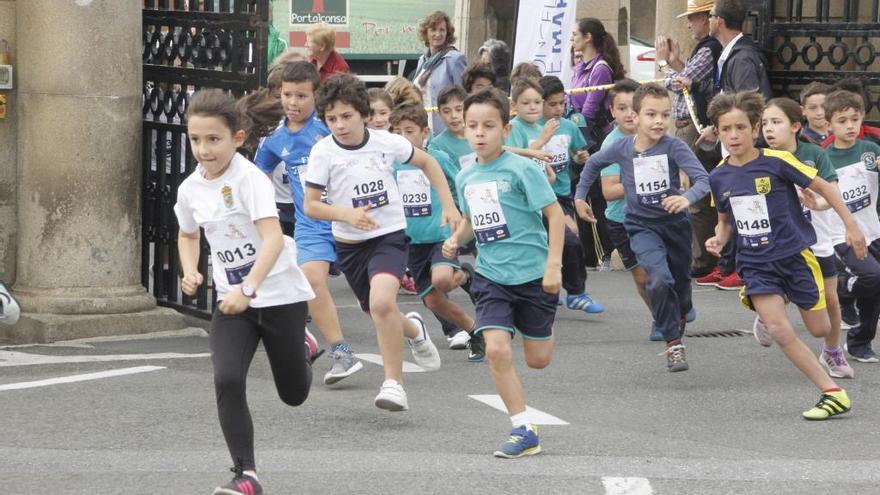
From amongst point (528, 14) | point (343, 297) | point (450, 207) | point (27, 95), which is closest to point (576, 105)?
point (528, 14)

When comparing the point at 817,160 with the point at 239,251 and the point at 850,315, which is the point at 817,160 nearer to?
the point at 850,315

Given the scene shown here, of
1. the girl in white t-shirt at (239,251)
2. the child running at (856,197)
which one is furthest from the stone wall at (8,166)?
the child running at (856,197)

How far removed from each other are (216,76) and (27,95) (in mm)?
Result: 1202

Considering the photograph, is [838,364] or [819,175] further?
[838,364]

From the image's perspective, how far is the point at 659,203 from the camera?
973cm

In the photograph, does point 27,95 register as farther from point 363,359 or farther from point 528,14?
point 528,14

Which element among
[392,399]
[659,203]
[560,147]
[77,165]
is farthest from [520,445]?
[560,147]

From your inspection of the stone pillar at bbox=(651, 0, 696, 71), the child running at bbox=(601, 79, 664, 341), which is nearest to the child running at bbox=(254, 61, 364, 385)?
the child running at bbox=(601, 79, 664, 341)

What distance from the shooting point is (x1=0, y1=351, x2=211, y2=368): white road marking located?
9.81 m

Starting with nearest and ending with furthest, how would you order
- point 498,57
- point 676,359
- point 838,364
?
point 838,364 < point 676,359 < point 498,57

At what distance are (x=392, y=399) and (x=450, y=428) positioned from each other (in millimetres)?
317

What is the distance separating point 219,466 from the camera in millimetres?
6887

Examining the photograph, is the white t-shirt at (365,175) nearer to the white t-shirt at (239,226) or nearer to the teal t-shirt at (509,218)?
the teal t-shirt at (509,218)

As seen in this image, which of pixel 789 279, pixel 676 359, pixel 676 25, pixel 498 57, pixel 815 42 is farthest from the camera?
pixel 676 25
